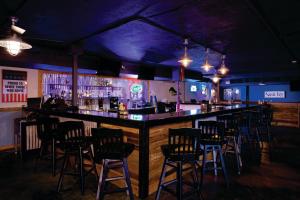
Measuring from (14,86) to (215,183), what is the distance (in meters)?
5.83

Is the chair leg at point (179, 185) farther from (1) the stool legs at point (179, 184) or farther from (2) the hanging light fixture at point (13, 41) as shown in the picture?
(2) the hanging light fixture at point (13, 41)

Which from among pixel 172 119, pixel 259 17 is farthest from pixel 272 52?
pixel 172 119

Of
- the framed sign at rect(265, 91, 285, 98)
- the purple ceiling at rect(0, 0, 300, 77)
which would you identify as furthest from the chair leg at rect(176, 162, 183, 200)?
the framed sign at rect(265, 91, 285, 98)

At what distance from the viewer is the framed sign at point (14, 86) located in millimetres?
5605

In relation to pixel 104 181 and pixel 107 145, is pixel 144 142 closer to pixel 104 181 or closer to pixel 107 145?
pixel 107 145

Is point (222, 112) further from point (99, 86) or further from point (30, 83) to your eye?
point (30, 83)

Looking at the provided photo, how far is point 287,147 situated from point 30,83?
305 inches

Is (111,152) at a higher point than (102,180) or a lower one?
higher

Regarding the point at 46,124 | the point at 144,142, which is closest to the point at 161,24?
the point at 144,142

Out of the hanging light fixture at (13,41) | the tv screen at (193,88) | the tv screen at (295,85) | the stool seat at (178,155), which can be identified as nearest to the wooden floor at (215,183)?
the stool seat at (178,155)

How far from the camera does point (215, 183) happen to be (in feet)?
10.8

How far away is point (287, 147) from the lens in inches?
222

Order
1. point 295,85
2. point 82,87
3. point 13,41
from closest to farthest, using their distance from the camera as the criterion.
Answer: point 13,41 < point 82,87 < point 295,85

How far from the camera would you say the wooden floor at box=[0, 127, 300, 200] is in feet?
9.49
